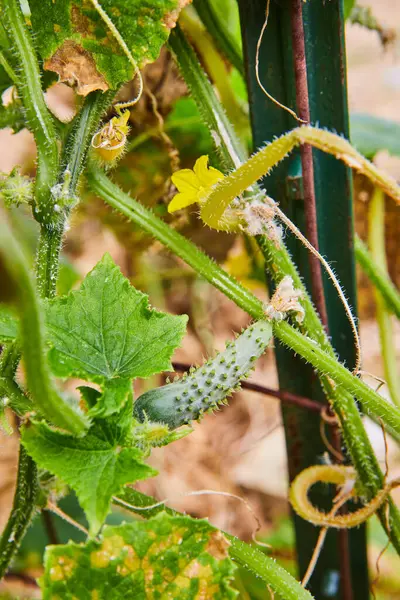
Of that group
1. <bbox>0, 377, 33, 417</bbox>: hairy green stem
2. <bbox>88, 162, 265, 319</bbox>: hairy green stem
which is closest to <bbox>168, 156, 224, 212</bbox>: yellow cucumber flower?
<bbox>88, 162, 265, 319</bbox>: hairy green stem

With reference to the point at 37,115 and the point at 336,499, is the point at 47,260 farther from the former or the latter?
the point at 336,499

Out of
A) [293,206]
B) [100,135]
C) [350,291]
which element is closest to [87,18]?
[100,135]

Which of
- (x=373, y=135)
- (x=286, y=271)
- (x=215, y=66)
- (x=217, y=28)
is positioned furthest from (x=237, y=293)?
(x=373, y=135)

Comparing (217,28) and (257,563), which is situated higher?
(217,28)

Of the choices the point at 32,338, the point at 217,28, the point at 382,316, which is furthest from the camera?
the point at 382,316

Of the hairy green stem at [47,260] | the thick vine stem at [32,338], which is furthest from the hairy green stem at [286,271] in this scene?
the thick vine stem at [32,338]

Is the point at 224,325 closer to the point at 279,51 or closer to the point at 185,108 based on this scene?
the point at 185,108

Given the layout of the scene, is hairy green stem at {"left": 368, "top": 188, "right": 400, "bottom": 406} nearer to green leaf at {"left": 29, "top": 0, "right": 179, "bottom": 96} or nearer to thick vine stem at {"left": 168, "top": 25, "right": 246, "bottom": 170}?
thick vine stem at {"left": 168, "top": 25, "right": 246, "bottom": 170}
